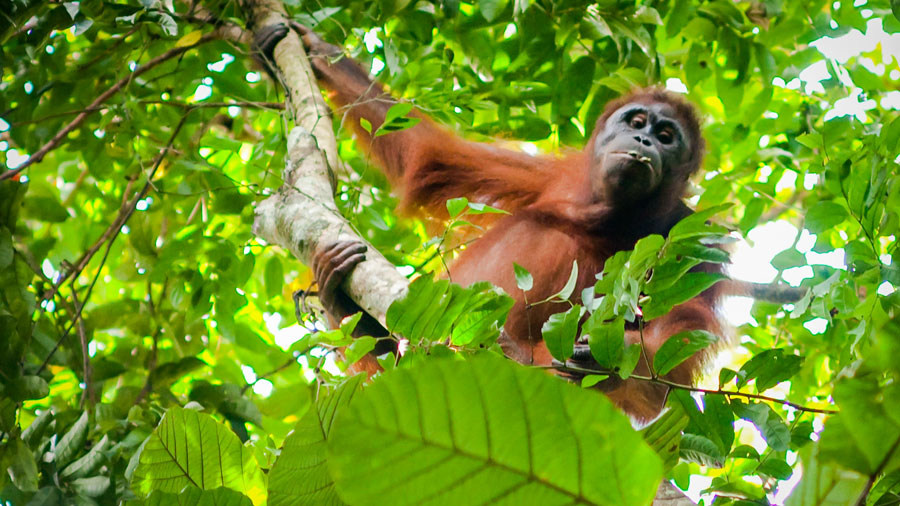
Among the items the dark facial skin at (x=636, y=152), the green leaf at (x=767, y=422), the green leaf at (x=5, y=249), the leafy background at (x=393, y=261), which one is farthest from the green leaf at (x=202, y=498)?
the dark facial skin at (x=636, y=152)

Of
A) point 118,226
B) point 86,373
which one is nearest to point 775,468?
point 86,373

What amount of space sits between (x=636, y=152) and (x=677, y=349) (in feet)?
8.17

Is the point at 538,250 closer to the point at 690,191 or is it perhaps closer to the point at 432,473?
the point at 690,191

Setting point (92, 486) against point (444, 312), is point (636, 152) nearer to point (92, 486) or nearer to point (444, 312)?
point (444, 312)

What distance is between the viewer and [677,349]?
5.57 feet

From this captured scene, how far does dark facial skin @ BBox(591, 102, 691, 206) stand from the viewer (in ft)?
13.2

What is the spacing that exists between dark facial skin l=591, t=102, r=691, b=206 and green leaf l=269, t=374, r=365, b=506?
120 inches

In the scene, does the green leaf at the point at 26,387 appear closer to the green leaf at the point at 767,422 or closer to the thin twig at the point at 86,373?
the thin twig at the point at 86,373

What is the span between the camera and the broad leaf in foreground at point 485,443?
33.1 inches

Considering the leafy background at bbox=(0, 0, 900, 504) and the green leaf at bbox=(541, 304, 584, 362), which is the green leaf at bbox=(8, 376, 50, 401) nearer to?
the leafy background at bbox=(0, 0, 900, 504)

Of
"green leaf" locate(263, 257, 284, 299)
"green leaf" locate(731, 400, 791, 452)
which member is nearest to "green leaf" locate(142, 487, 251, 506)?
"green leaf" locate(731, 400, 791, 452)

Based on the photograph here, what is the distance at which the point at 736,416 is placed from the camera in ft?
6.13

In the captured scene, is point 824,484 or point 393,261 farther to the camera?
point 393,261

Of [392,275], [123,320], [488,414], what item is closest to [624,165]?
[392,275]
